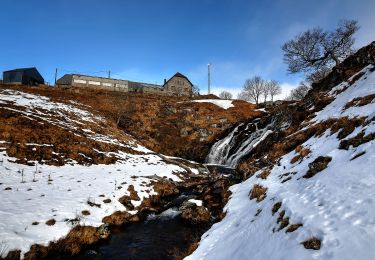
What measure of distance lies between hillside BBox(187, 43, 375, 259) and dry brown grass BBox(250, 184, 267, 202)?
60 mm

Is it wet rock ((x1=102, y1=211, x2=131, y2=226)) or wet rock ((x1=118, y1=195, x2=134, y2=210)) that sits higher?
wet rock ((x1=118, y1=195, x2=134, y2=210))

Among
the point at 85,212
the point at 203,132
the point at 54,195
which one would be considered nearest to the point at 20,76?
the point at 203,132

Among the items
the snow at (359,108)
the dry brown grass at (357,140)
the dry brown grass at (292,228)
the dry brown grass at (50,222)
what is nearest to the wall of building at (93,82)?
the snow at (359,108)

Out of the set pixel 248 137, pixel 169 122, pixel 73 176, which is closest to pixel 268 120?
pixel 248 137

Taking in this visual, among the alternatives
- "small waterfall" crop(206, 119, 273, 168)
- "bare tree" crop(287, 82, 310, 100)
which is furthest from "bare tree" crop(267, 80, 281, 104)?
"small waterfall" crop(206, 119, 273, 168)

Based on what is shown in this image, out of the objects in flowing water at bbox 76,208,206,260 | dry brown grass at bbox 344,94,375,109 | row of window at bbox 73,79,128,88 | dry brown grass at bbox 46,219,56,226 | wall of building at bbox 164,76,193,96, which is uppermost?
wall of building at bbox 164,76,193,96

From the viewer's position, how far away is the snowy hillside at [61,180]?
37.4ft

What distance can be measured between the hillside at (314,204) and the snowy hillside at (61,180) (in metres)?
6.40

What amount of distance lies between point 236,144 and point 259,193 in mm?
24331

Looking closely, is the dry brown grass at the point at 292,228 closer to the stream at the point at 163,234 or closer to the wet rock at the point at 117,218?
the stream at the point at 163,234

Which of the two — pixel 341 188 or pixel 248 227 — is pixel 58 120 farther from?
pixel 341 188

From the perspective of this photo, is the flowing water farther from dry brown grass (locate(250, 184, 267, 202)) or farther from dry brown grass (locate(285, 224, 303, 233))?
dry brown grass (locate(285, 224, 303, 233))

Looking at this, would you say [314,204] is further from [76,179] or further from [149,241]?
[76,179]

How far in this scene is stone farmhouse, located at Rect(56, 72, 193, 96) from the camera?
7825cm
